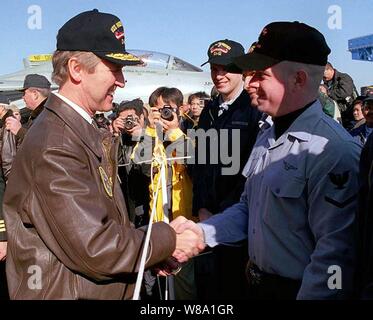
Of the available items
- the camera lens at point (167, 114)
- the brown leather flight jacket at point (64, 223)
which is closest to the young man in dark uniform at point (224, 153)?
the camera lens at point (167, 114)

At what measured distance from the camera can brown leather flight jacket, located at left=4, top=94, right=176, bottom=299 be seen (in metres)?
2.08

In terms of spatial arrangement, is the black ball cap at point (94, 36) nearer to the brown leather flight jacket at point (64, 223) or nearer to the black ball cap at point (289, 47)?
the brown leather flight jacket at point (64, 223)

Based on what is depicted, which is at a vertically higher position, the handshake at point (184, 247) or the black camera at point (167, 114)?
the black camera at point (167, 114)

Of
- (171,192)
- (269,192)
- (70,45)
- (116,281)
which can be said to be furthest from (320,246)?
→ (171,192)

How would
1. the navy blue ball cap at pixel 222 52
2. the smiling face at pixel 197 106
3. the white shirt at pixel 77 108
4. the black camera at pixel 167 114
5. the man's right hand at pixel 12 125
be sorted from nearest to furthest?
the white shirt at pixel 77 108, the navy blue ball cap at pixel 222 52, the black camera at pixel 167 114, the man's right hand at pixel 12 125, the smiling face at pixel 197 106

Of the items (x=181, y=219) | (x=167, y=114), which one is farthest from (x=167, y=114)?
(x=181, y=219)

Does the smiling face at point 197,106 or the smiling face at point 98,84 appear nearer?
the smiling face at point 98,84

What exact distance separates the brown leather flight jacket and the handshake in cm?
47

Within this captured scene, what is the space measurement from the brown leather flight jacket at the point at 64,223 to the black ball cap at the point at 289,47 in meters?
0.98

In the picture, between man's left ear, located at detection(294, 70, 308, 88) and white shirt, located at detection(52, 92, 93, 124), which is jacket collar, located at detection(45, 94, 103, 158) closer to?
white shirt, located at detection(52, 92, 93, 124)

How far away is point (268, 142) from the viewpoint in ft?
8.99

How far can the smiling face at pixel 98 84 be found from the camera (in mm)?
2396

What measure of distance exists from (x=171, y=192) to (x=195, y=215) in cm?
43

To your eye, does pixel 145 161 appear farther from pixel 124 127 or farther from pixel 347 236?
pixel 347 236
